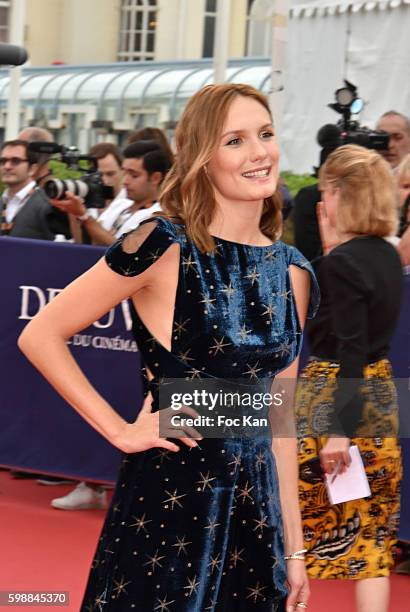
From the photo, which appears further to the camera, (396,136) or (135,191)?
(396,136)

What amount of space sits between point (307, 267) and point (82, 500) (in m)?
4.20

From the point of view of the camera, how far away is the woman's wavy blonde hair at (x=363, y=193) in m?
4.51

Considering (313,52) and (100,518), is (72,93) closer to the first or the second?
(313,52)

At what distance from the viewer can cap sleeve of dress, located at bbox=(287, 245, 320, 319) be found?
9.83ft

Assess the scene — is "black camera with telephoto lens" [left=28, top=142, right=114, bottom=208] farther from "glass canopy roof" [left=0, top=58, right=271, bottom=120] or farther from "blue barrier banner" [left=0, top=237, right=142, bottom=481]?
"glass canopy roof" [left=0, top=58, right=271, bottom=120]

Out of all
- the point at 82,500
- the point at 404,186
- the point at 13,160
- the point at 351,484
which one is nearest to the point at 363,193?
the point at 351,484

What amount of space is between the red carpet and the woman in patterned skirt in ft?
3.67

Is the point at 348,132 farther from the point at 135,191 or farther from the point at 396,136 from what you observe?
the point at 135,191

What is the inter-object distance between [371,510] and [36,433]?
2728 mm

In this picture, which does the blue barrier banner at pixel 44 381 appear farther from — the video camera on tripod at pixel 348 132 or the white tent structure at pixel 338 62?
the white tent structure at pixel 338 62

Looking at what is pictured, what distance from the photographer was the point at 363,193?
14.8 ft

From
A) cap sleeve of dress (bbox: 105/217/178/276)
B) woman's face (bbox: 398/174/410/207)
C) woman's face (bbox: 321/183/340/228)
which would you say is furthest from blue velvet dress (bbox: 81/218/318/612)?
woman's face (bbox: 398/174/410/207)

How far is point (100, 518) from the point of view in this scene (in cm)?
689

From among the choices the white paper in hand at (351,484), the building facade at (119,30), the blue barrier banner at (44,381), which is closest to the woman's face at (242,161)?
the white paper in hand at (351,484)
